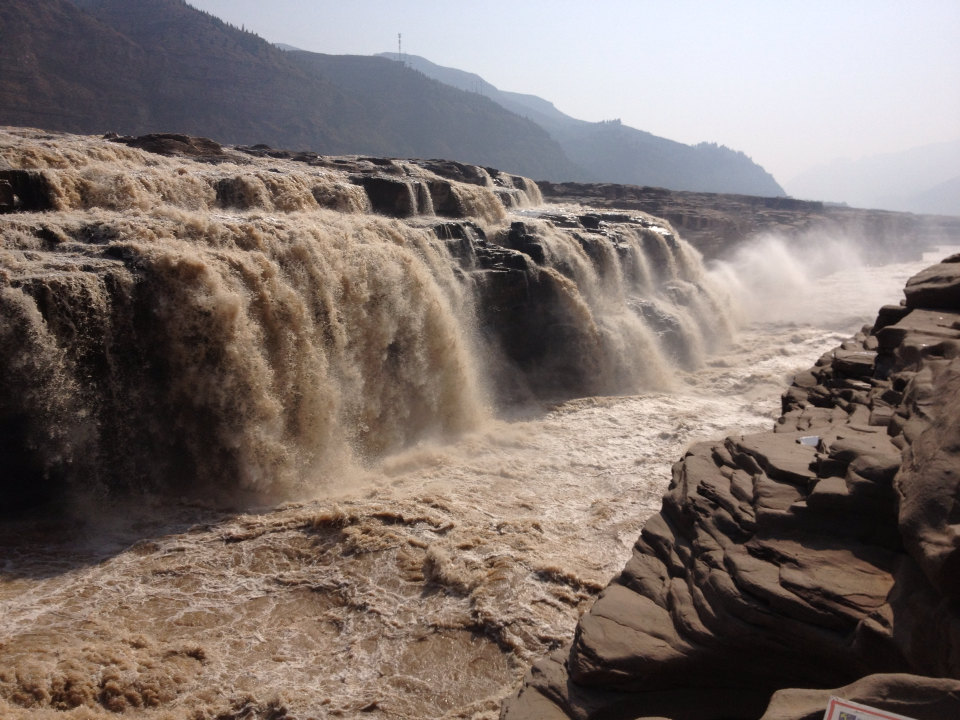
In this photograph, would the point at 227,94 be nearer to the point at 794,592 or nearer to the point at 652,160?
the point at 794,592

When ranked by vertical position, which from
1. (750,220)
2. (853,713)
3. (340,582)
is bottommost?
(340,582)

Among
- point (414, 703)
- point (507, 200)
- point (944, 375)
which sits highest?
point (507, 200)

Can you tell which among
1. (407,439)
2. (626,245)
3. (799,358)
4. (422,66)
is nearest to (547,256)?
(626,245)

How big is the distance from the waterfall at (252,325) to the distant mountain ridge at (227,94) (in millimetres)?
35803

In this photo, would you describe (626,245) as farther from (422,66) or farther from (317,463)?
(422,66)

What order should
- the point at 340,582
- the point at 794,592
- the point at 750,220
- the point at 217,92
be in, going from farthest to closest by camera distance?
the point at 217,92 → the point at 750,220 → the point at 340,582 → the point at 794,592

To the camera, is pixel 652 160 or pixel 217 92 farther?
pixel 652 160

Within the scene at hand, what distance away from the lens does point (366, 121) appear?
6619cm

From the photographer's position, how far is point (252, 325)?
23.8ft

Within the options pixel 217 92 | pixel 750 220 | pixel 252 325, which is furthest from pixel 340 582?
pixel 217 92

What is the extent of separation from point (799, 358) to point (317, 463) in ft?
39.0

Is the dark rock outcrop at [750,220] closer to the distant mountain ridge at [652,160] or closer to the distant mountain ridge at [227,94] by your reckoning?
the distant mountain ridge at [227,94]

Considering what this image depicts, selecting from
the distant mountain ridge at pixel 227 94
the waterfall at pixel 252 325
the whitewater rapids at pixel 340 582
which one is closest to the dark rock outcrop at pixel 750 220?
the waterfall at pixel 252 325

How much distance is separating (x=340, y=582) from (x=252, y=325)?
10.7ft
